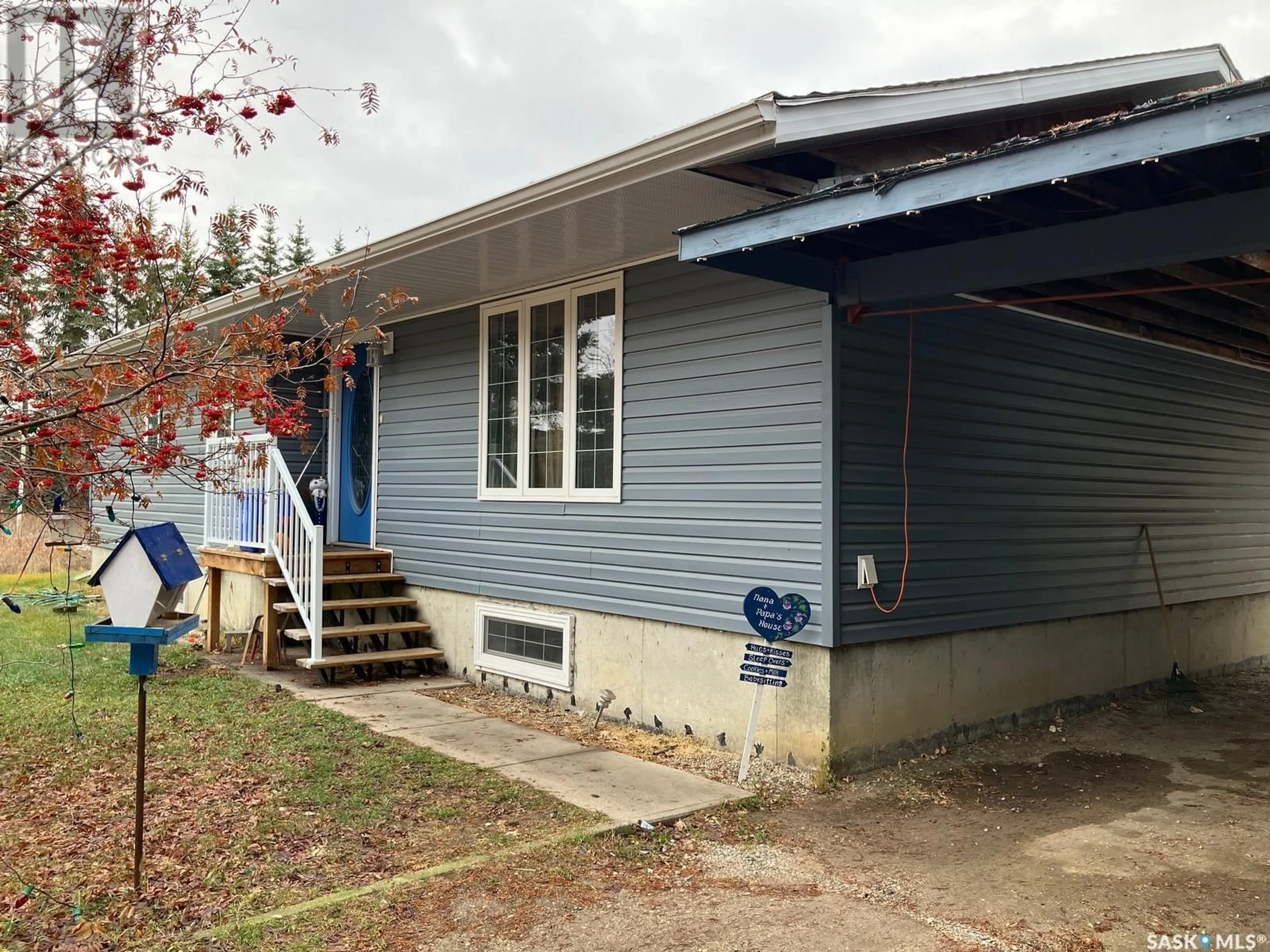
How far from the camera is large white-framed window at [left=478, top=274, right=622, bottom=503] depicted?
22.7 feet

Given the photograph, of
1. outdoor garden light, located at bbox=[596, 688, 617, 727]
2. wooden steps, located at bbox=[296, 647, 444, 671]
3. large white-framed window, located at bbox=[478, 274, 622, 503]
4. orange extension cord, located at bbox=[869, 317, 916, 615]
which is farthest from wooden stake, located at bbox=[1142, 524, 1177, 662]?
wooden steps, located at bbox=[296, 647, 444, 671]

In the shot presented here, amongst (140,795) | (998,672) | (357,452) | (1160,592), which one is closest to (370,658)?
(357,452)

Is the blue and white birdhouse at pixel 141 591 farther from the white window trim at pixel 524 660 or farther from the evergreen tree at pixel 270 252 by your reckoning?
the evergreen tree at pixel 270 252

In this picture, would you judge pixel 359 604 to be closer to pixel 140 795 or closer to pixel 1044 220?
pixel 140 795

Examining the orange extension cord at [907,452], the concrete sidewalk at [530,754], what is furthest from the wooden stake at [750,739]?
the orange extension cord at [907,452]

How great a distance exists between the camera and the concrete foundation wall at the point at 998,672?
553 cm

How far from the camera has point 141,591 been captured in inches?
150

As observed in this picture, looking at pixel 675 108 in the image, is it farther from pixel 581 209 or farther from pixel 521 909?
pixel 521 909

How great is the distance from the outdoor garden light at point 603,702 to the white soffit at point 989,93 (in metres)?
3.60

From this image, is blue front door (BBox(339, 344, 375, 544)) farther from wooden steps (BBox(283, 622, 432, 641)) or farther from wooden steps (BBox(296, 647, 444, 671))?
wooden steps (BBox(296, 647, 444, 671))

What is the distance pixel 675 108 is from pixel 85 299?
39.7 m

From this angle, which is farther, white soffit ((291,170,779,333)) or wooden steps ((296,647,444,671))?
wooden steps ((296,647,444,671))

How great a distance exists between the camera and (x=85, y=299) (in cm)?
405

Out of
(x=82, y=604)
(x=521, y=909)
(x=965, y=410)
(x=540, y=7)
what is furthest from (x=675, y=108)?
(x=521, y=909)
